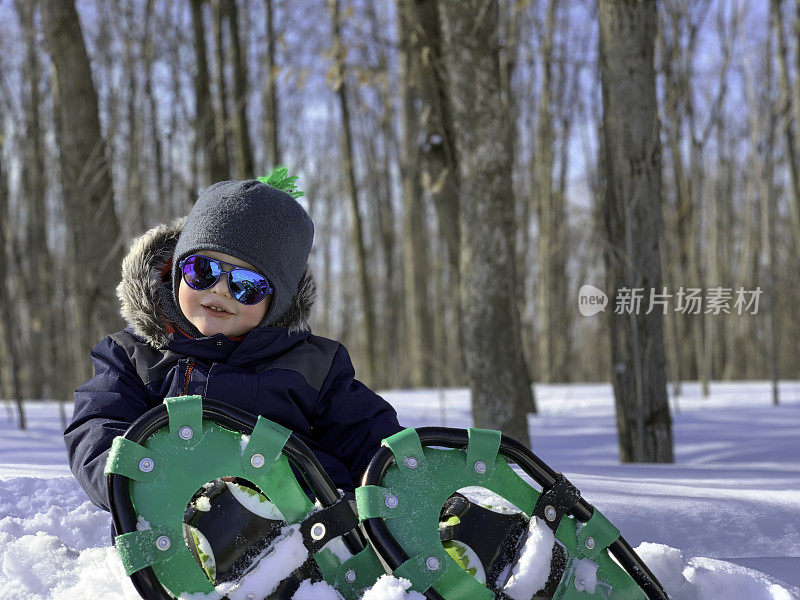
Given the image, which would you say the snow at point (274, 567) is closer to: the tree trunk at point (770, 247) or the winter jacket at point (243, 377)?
the winter jacket at point (243, 377)

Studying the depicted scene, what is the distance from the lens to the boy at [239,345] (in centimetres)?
189

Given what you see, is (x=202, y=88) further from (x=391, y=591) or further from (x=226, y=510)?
(x=391, y=591)

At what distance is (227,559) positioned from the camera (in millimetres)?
1471

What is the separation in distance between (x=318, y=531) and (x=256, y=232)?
77cm

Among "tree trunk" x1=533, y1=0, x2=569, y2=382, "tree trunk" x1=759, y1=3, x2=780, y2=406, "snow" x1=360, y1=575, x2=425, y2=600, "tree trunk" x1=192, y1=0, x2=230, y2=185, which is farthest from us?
"tree trunk" x1=533, y1=0, x2=569, y2=382

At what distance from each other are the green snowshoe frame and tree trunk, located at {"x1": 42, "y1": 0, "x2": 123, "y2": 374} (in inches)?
165

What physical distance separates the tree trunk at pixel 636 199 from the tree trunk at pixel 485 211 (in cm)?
57

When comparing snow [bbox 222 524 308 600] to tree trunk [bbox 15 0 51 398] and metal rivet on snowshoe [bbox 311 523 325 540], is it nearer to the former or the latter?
metal rivet on snowshoe [bbox 311 523 325 540]

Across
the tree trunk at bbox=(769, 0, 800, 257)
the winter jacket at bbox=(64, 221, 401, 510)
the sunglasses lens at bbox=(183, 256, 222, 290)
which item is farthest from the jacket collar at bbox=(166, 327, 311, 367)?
the tree trunk at bbox=(769, 0, 800, 257)

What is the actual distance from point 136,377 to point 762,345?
2195 centimetres

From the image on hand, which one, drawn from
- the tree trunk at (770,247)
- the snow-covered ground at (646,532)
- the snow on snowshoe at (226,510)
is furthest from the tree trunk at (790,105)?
the snow on snowshoe at (226,510)

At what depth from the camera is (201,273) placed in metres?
1.91

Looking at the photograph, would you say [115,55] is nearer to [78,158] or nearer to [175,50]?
[175,50]

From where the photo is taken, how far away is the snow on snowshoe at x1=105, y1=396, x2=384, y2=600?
1425 millimetres
